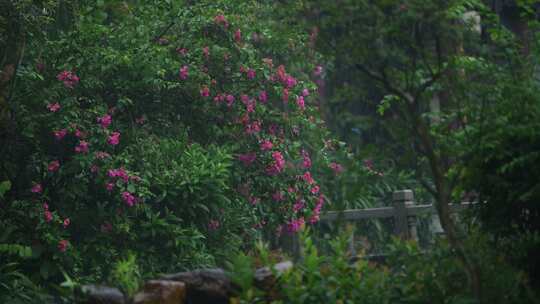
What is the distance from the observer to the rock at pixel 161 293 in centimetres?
Result: 690

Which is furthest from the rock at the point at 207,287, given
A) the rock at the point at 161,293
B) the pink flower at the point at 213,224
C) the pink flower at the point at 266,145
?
the pink flower at the point at 266,145

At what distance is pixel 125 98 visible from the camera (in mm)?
11133

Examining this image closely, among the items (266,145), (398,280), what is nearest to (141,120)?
(266,145)

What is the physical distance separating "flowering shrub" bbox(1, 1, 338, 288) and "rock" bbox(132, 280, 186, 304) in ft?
10.1

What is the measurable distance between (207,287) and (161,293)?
1.81ft

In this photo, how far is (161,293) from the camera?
7.02 m

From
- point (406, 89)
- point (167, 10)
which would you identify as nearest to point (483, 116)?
point (406, 89)

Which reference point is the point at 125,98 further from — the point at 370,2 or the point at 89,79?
the point at 370,2

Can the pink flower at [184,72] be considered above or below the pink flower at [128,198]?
above

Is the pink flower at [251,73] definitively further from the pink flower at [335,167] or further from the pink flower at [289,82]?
the pink flower at [335,167]

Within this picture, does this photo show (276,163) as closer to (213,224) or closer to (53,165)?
(213,224)

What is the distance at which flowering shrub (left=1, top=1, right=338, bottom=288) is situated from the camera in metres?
10.6

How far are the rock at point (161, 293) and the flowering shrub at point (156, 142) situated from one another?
3.08 meters

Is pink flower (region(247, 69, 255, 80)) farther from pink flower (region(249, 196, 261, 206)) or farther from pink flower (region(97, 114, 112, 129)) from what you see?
pink flower (region(97, 114, 112, 129))
